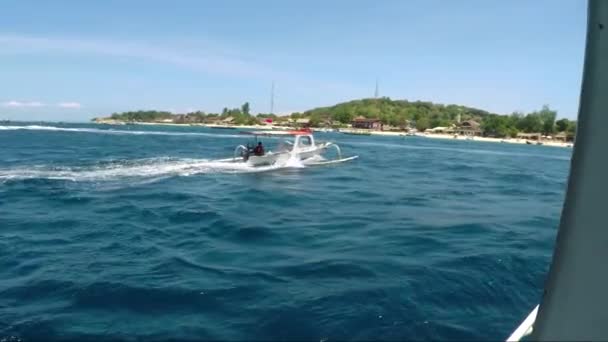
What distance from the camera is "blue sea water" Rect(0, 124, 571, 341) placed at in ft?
20.9

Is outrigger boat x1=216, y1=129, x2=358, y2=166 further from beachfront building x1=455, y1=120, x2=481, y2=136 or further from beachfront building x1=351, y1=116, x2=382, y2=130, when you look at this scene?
beachfront building x1=455, y1=120, x2=481, y2=136

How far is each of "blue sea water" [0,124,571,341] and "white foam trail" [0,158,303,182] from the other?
2.01 metres

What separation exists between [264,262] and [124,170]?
682 inches

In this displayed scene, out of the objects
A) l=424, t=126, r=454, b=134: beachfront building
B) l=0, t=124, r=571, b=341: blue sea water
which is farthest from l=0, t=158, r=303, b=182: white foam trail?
l=424, t=126, r=454, b=134: beachfront building

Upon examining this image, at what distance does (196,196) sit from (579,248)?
17283 millimetres

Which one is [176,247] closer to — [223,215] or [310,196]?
[223,215]

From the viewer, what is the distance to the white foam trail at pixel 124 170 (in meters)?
21.4

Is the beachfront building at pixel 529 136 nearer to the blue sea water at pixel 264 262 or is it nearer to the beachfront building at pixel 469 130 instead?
the beachfront building at pixel 469 130

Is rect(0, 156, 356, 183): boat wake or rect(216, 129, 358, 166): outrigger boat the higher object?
rect(216, 129, 358, 166): outrigger boat

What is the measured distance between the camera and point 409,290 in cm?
768

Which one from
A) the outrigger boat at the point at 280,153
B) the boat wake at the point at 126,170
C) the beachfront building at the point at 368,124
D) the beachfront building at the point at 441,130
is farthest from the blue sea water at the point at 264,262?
the beachfront building at the point at 368,124

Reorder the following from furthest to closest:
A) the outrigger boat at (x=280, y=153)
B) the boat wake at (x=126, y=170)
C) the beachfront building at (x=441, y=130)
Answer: the beachfront building at (x=441, y=130)
the outrigger boat at (x=280, y=153)
the boat wake at (x=126, y=170)

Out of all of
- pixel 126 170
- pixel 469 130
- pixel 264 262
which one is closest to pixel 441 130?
pixel 469 130

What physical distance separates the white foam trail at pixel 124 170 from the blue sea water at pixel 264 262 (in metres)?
2.01
